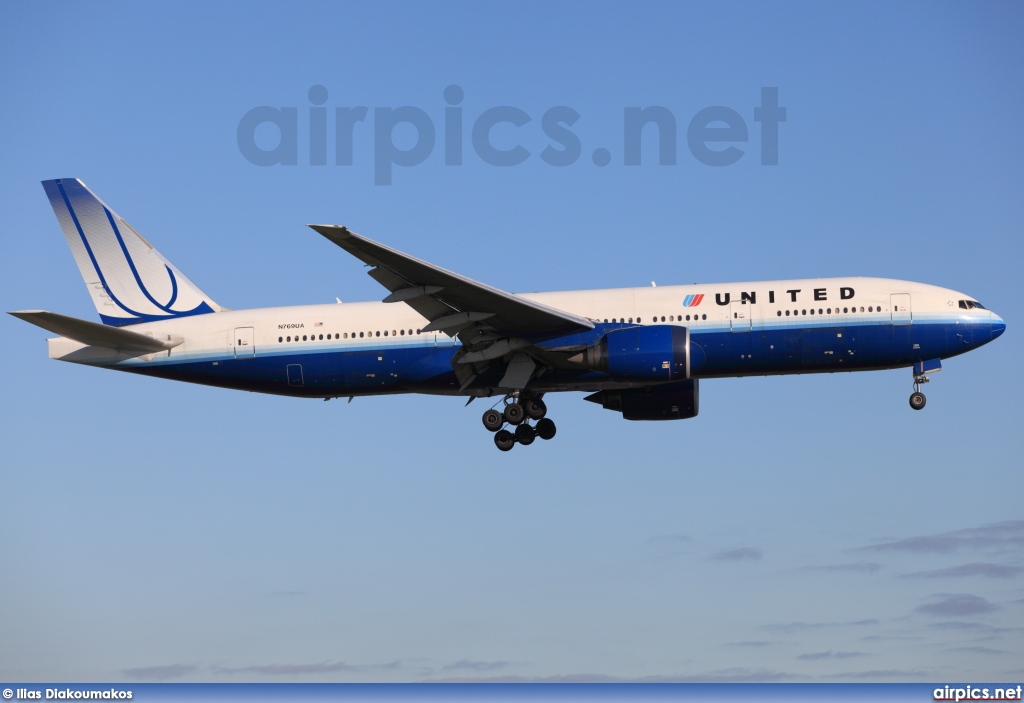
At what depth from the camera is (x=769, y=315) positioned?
41.4m

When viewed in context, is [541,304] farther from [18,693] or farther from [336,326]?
[18,693]

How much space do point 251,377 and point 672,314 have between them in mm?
13521

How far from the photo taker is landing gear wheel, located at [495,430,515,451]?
44.5m

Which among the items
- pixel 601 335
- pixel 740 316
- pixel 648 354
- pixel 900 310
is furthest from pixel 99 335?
pixel 900 310

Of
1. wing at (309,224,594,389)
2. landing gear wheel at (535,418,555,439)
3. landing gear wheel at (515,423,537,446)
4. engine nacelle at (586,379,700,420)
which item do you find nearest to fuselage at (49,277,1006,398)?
wing at (309,224,594,389)

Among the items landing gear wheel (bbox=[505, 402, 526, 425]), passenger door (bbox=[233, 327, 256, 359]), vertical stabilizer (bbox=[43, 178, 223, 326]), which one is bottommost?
landing gear wheel (bbox=[505, 402, 526, 425])

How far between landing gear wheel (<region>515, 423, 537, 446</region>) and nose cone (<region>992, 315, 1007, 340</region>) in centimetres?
1445

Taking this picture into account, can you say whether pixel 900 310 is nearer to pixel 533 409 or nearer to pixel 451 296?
pixel 533 409

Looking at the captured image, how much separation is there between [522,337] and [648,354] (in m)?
4.01

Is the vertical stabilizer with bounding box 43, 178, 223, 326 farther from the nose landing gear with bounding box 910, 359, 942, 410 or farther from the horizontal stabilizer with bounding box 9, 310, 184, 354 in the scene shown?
the nose landing gear with bounding box 910, 359, 942, 410

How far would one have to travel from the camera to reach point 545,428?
45.4m

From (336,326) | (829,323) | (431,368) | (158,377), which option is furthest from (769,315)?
(158,377)

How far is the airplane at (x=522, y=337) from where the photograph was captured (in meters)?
40.8

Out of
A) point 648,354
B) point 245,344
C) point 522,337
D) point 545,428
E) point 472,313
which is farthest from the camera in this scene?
point 545,428
